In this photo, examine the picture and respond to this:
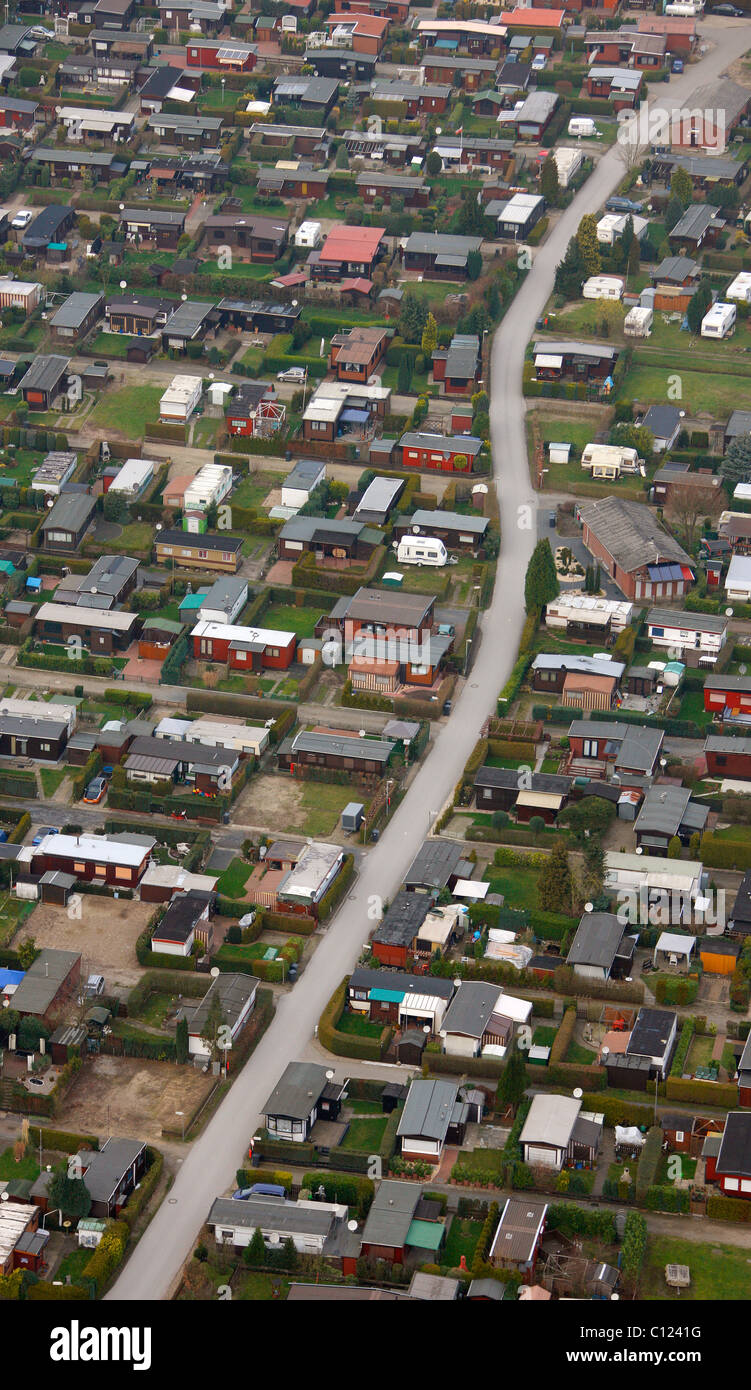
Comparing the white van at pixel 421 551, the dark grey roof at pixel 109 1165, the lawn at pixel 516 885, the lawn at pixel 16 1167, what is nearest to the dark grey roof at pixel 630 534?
the white van at pixel 421 551

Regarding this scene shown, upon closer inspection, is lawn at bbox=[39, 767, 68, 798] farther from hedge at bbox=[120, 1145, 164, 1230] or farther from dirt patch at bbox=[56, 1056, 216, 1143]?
hedge at bbox=[120, 1145, 164, 1230]

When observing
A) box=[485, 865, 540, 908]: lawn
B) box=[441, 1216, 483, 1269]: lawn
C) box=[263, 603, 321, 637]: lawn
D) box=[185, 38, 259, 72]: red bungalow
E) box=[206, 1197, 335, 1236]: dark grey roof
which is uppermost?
box=[185, 38, 259, 72]: red bungalow

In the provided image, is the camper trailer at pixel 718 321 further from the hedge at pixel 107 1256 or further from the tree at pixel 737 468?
the hedge at pixel 107 1256

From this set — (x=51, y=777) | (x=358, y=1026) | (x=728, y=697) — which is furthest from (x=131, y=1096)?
(x=728, y=697)

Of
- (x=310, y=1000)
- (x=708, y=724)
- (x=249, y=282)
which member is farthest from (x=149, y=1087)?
(x=249, y=282)

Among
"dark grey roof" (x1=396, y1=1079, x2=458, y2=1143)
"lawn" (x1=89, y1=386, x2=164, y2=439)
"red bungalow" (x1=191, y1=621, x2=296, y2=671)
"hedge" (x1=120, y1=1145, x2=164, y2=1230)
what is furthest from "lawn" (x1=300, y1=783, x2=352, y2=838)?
"lawn" (x1=89, y1=386, x2=164, y2=439)
